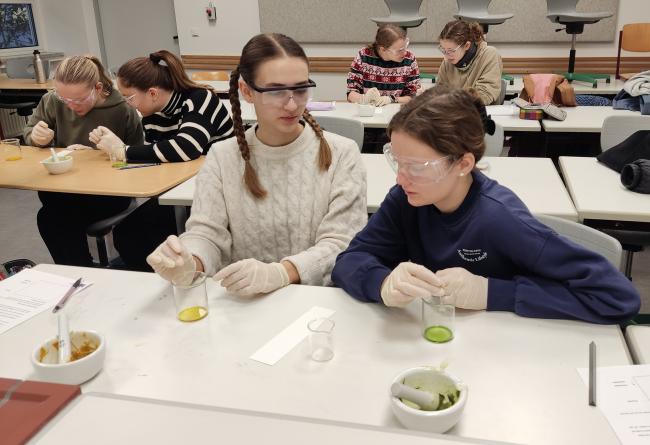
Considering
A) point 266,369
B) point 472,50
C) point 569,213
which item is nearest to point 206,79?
point 472,50

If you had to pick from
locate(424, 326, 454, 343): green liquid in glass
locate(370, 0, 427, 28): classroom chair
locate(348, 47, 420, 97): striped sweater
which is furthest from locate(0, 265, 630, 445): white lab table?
locate(370, 0, 427, 28): classroom chair

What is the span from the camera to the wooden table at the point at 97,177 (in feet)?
7.80

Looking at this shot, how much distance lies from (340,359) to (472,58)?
3462mm

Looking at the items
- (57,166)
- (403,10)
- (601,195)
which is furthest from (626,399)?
(403,10)

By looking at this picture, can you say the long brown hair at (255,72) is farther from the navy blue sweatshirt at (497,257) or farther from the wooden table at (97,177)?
the wooden table at (97,177)

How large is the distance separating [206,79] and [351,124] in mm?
2935

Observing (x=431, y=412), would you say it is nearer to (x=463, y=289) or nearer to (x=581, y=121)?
(x=463, y=289)

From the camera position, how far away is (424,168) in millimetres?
1274

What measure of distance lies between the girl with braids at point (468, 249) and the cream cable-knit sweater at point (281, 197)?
30cm

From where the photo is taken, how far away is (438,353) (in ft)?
3.76

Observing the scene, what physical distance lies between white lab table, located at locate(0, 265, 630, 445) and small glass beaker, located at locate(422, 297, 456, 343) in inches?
0.8

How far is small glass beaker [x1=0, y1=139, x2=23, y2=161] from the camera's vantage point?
294cm

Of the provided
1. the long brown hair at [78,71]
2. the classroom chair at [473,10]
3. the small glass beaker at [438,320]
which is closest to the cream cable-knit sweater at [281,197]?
the small glass beaker at [438,320]

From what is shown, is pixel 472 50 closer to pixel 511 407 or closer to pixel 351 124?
pixel 351 124
